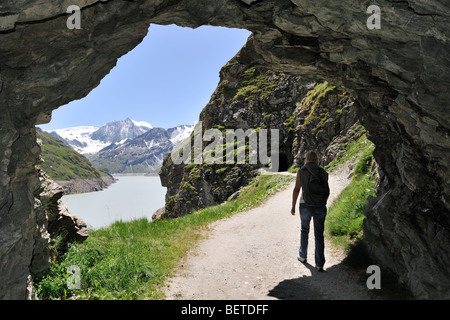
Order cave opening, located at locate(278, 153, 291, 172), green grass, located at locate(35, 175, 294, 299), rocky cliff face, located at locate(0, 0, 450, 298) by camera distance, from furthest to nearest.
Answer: cave opening, located at locate(278, 153, 291, 172)
green grass, located at locate(35, 175, 294, 299)
rocky cliff face, located at locate(0, 0, 450, 298)

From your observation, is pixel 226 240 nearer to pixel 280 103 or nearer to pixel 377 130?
pixel 377 130

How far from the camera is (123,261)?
309 inches

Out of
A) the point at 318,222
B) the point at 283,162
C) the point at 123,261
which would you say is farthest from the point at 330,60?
the point at 283,162

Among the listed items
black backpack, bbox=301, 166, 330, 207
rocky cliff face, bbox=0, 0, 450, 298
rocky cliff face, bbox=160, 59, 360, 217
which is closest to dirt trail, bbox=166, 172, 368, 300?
rocky cliff face, bbox=0, 0, 450, 298

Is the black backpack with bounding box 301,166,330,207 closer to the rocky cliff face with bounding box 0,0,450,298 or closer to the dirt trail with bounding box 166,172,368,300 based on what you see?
the rocky cliff face with bounding box 0,0,450,298

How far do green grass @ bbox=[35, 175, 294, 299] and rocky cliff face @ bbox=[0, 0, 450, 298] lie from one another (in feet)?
4.17

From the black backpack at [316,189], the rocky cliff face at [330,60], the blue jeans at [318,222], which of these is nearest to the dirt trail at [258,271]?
the blue jeans at [318,222]

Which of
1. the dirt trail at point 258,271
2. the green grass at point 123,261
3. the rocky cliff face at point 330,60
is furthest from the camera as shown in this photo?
the dirt trail at point 258,271

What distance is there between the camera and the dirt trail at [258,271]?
696 cm

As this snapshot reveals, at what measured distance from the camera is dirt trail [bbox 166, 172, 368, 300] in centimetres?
696

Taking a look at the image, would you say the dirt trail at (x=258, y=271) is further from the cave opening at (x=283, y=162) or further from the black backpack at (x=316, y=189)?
the cave opening at (x=283, y=162)

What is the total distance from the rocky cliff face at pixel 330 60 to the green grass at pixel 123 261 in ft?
4.17

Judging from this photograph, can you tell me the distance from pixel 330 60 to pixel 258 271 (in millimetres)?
6820

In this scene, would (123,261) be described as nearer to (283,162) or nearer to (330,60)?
(330,60)
